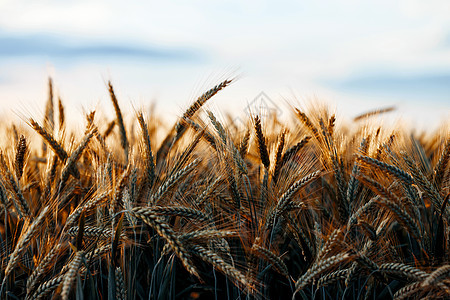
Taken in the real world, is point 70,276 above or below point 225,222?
below

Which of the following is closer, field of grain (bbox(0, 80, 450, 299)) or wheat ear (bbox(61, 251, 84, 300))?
wheat ear (bbox(61, 251, 84, 300))

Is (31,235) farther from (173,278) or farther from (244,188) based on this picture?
(244,188)

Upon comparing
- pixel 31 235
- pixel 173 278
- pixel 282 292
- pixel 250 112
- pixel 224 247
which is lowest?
pixel 282 292

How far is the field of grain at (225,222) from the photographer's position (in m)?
1.48

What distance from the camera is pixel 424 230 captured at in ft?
5.39

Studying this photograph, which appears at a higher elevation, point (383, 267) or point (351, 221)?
point (351, 221)

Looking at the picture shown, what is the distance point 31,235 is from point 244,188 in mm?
926

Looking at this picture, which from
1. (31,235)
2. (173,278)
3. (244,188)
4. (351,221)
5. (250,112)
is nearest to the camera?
(31,235)

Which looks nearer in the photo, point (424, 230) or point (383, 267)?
point (383, 267)

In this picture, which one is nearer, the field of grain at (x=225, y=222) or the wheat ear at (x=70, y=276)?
the wheat ear at (x=70, y=276)

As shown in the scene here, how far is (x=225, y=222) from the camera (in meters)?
1.87

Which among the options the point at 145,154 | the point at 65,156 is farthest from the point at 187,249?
the point at 65,156

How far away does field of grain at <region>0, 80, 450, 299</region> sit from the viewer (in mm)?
1479

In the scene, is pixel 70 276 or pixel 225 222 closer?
pixel 70 276
